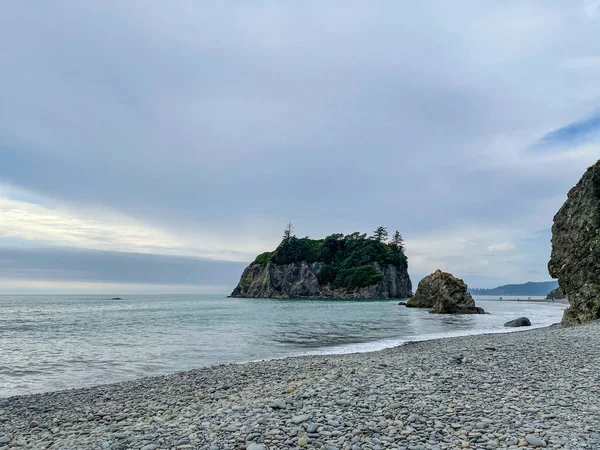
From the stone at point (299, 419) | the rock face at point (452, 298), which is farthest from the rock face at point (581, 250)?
the rock face at point (452, 298)

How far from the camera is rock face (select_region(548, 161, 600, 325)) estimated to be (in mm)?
27203

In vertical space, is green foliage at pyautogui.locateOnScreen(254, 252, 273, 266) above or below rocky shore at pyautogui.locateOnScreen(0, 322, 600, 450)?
above

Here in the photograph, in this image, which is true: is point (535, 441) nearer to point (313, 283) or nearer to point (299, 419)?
point (299, 419)

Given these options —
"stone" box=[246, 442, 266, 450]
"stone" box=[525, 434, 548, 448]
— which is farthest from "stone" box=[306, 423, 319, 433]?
"stone" box=[525, 434, 548, 448]

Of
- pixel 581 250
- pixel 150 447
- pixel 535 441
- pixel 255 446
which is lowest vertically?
pixel 150 447

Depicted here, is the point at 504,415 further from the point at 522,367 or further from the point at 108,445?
the point at 108,445

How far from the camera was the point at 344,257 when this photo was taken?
A: 546 feet

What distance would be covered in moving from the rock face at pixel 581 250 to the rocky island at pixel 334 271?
12401 cm

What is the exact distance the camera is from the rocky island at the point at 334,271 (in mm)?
154750

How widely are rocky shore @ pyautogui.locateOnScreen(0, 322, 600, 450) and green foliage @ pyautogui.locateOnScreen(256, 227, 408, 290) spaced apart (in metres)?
143

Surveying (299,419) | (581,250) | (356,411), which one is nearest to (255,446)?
(299,419)

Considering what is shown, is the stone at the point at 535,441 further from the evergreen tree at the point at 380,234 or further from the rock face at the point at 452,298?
the evergreen tree at the point at 380,234

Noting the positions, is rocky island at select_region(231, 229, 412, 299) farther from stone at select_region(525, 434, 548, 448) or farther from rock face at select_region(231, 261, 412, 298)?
stone at select_region(525, 434, 548, 448)

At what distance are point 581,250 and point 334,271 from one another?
135256 mm
